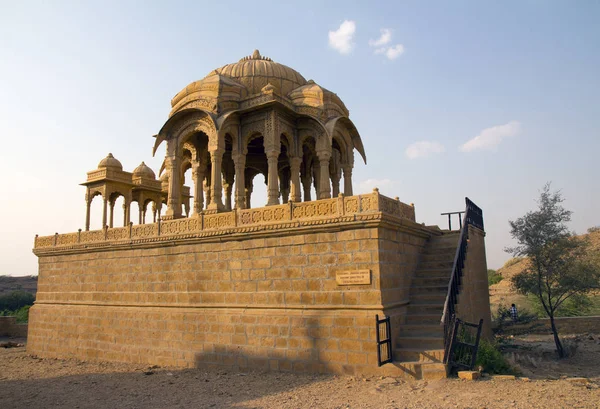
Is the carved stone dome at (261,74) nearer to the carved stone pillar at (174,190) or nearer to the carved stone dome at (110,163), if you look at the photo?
the carved stone pillar at (174,190)

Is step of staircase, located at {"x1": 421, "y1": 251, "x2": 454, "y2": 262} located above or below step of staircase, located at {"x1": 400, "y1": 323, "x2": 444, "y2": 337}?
above

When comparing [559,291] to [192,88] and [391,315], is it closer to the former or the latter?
[391,315]

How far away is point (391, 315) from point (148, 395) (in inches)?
192

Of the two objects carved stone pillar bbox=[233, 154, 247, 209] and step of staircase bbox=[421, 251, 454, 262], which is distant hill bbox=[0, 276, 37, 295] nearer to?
carved stone pillar bbox=[233, 154, 247, 209]

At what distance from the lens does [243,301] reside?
10586 millimetres

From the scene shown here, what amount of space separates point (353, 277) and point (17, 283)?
49199 mm

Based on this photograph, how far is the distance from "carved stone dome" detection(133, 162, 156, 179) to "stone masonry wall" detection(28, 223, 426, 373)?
755 cm

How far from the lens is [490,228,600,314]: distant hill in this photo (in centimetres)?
2556

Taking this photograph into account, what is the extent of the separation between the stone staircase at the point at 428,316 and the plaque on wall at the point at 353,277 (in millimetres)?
1342

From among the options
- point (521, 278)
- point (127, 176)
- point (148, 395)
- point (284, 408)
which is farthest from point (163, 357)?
point (521, 278)

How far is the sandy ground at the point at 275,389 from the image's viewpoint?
21.7 feet

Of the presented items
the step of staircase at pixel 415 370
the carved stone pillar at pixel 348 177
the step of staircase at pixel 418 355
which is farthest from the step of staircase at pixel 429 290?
the carved stone pillar at pixel 348 177

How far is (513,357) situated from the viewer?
1074 cm

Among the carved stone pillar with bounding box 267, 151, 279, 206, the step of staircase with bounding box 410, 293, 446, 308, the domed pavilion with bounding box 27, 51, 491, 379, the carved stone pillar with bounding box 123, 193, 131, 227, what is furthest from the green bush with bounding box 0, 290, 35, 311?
the step of staircase with bounding box 410, 293, 446, 308
